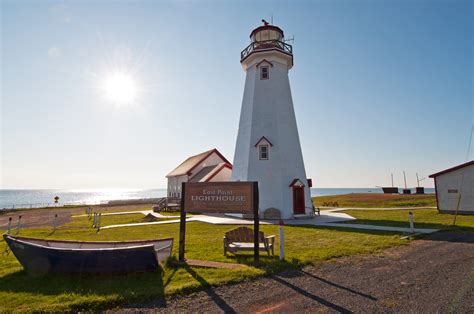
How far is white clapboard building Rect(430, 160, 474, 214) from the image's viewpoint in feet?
66.2

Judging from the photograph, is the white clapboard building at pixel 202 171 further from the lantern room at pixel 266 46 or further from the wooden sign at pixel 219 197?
the wooden sign at pixel 219 197

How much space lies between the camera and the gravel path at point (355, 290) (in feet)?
15.9

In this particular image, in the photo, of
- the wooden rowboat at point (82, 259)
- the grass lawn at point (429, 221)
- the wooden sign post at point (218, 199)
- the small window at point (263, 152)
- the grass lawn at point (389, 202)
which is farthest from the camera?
the grass lawn at point (389, 202)

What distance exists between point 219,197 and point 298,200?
12879 mm

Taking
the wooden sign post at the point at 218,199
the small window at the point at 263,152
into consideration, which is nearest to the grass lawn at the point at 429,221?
the small window at the point at 263,152

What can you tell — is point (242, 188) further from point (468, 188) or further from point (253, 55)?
point (468, 188)

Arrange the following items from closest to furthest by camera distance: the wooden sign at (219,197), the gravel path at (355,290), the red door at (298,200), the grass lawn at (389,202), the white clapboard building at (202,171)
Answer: the gravel path at (355,290), the wooden sign at (219,197), the red door at (298,200), the white clapboard building at (202,171), the grass lawn at (389,202)

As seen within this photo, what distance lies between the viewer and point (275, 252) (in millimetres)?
9070

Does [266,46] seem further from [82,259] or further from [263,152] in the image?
[82,259]

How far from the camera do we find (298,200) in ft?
65.8

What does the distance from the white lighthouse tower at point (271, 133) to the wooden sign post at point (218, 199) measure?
11280mm

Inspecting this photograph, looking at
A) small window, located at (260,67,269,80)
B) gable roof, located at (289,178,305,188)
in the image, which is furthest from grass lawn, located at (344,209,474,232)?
small window, located at (260,67,269,80)

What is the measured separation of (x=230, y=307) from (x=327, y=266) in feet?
11.9

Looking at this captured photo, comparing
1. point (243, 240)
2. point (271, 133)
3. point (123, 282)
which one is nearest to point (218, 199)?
point (243, 240)
